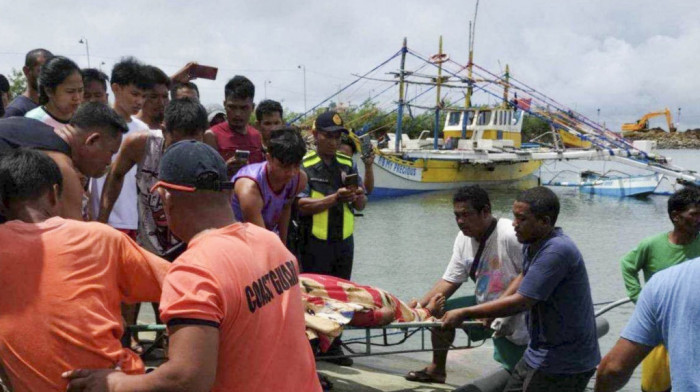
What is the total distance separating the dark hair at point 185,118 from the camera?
4504mm

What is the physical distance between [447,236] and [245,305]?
21084 mm

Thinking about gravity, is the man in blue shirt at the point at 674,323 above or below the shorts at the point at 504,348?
above

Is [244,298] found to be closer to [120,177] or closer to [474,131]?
[120,177]

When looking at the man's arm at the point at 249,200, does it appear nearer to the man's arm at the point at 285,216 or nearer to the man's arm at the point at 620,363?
the man's arm at the point at 285,216

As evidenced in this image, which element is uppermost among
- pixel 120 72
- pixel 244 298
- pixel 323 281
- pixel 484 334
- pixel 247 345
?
pixel 120 72

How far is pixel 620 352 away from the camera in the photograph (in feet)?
8.96

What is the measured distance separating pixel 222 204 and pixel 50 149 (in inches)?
58.8

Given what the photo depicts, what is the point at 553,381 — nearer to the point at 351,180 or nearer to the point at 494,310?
the point at 494,310

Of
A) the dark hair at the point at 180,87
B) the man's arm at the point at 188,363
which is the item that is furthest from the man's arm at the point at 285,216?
the man's arm at the point at 188,363

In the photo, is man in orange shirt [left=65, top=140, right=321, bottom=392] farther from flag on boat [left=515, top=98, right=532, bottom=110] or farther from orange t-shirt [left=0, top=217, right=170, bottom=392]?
flag on boat [left=515, top=98, right=532, bottom=110]

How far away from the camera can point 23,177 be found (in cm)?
252

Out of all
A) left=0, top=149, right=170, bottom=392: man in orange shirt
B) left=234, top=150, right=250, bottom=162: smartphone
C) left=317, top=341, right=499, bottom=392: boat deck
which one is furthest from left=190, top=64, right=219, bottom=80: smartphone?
left=0, top=149, right=170, bottom=392: man in orange shirt

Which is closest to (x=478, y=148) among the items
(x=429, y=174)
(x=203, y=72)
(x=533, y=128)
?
(x=429, y=174)

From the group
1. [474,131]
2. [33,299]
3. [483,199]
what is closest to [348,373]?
[483,199]
